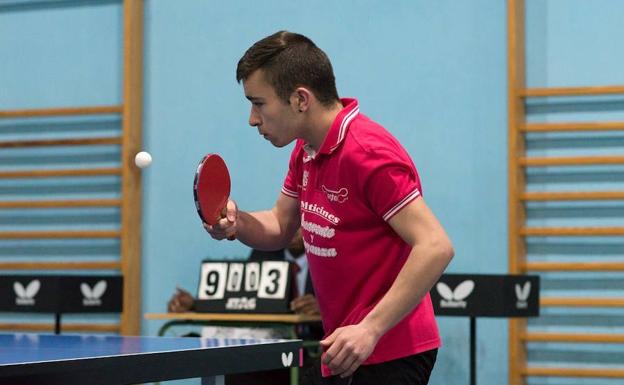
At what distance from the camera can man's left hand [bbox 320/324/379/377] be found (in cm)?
211

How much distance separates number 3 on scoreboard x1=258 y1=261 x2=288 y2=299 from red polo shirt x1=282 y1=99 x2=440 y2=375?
2.80 meters

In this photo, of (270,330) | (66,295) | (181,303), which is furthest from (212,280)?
(66,295)

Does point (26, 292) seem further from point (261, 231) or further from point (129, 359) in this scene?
point (129, 359)

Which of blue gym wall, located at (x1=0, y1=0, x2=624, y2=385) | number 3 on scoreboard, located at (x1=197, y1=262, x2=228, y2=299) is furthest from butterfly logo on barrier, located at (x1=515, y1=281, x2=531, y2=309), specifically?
number 3 on scoreboard, located at (x1=197, y1=262, x2=228, y2=299)

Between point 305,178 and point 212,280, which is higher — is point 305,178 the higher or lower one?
the higher one

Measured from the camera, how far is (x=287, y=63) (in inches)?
94.1

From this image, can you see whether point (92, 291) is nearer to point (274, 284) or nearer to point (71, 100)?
point (274, 284)

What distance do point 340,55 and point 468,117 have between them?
88 centimetres

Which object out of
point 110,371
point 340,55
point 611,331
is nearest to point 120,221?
point 340,55

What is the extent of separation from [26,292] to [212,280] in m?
1.02

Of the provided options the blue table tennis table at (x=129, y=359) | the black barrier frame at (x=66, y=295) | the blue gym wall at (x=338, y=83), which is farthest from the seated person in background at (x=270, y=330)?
the blue table tennis table at (x=129, y=359)

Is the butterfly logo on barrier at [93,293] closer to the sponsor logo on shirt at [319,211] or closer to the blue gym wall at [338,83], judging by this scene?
the blue gym wall at [338,83]

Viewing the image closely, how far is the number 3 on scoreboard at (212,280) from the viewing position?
5.47 meters

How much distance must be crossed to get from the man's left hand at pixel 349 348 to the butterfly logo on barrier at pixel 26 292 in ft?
12.4
